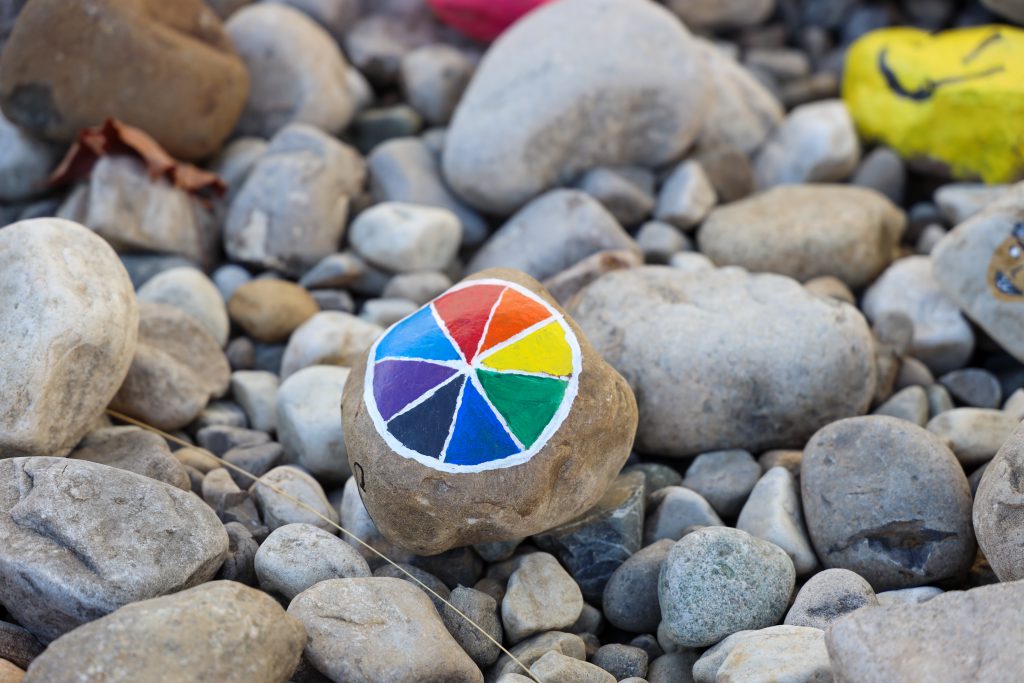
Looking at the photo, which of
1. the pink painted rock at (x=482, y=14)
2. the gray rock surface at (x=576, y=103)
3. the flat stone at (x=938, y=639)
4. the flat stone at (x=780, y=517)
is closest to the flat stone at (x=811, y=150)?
the gray rock surface at (x=576, y=103)

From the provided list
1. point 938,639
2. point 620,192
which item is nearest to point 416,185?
point 620,192

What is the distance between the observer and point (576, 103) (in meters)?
4.06

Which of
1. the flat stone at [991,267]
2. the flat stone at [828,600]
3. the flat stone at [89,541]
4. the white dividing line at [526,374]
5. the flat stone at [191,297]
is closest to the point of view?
the flat stone at [89,541]

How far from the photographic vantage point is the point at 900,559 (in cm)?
269

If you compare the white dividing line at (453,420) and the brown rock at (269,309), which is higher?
the white dividing line at (453,420)

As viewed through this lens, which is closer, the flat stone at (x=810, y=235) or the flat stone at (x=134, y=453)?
the flat stone at (x=134, y=453)

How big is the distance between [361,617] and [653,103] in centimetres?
255

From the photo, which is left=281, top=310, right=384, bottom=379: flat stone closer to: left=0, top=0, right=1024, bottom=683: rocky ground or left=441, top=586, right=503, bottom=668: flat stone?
left=0, top=0, right=1024, bottom=683: rocky ground

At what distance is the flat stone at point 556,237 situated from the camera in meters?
3.88

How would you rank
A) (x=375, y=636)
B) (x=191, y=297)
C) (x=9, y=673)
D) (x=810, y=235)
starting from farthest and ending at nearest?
(x=810, y=235) < (x=191, y=297) < (x=375, y=636) < (x=9, y=673)

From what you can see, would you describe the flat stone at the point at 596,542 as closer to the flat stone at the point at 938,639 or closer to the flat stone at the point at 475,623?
the flat stone at the point at 475,623

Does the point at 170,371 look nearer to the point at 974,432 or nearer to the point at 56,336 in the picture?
the point at 56,336

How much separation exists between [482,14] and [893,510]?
3.03 m

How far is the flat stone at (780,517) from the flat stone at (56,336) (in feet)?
5.89
